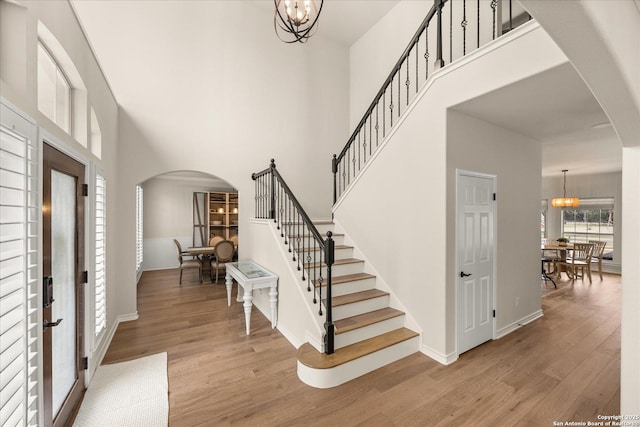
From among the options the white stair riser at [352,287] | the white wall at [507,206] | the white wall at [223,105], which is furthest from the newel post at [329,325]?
the white wall at [223,105]

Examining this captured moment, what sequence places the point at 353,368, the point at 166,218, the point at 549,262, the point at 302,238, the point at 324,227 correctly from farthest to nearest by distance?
1. the point at 166,218
2. the point at 549,262
3. the point at 324,227
4. the point at 302,238
5. the point at 353,368

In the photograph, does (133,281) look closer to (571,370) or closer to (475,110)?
(475,110)

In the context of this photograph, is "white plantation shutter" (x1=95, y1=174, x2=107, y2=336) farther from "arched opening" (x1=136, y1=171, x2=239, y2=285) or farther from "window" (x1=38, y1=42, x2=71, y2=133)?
"arched opening" (x1=136, y1=171, x2=239, y2=285)

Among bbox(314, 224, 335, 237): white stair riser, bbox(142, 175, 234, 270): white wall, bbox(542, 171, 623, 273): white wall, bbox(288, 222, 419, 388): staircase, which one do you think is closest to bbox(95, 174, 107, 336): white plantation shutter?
bbox(288, 222, 419, 388): staircase

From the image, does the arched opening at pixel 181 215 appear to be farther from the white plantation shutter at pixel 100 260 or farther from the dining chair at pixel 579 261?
the dining chair at pixel 579 261

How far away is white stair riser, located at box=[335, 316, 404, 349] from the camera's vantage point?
294cm

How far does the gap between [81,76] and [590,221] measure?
12.9m

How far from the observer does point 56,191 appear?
2.00 m

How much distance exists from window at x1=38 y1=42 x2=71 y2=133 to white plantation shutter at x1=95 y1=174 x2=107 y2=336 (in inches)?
28.1

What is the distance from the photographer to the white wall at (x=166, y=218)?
26.2ft

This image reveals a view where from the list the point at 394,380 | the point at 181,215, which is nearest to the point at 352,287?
the point at 394,380

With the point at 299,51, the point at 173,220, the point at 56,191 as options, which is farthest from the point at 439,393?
the point at 173,220

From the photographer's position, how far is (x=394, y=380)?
2666 mm

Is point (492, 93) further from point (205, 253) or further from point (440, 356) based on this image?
point (205, 253)
